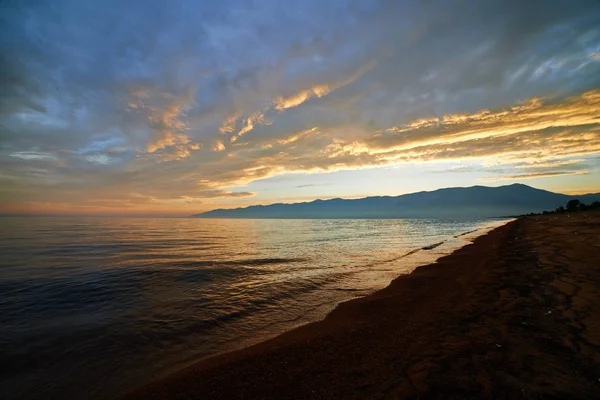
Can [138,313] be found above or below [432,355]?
below

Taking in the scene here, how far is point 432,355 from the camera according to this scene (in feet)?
18.0

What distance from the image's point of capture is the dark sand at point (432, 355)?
4422 millimetres

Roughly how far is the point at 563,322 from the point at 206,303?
12.1 metres

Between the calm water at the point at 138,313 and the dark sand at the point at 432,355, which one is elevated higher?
the dark sand at the point at 432,355

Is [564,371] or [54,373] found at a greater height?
[564,371]

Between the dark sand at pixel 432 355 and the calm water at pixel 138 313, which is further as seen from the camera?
the calm water at pixel 138 313

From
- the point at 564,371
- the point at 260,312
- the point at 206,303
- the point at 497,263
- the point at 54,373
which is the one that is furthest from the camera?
the point at 497,263

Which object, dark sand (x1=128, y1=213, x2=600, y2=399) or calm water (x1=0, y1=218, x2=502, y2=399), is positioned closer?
dark sand (x1=128, y1=213, x2=600, y2=399)

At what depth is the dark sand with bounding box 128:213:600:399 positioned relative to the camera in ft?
14.5

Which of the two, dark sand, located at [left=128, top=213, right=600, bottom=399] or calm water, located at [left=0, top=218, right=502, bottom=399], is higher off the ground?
dark sand, located at [left=128, top=213, right=600, bottom=399]

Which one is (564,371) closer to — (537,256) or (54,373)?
(54,373)

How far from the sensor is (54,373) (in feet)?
20.6

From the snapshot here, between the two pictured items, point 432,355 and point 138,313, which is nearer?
point 432,355

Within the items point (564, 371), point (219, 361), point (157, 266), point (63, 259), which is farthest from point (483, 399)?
point (63, 259)
